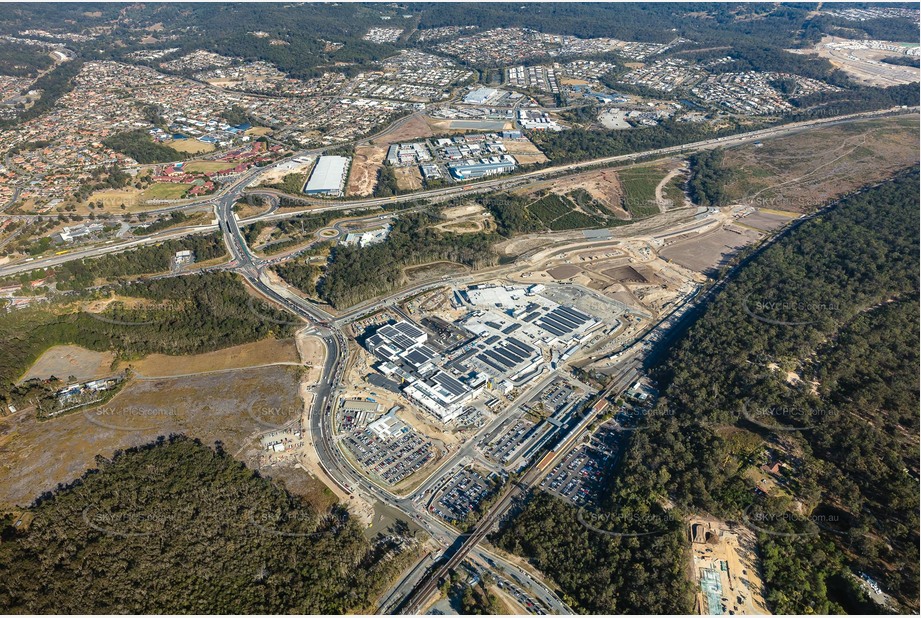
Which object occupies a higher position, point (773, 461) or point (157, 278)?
point (773, 461)

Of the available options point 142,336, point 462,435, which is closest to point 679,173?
point 462,435

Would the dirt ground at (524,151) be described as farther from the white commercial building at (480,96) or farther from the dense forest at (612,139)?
the white commercial building at (480,96)

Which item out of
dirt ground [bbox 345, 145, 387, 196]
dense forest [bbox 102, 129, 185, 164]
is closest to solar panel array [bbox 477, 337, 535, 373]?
dirt ground [bbox 345, 145, 387, 196]

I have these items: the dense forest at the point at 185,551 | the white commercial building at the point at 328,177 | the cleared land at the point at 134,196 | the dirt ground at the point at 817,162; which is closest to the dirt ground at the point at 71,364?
the dense forest at the point at 185,551

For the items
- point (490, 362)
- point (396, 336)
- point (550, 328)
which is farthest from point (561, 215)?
point (396, 336)

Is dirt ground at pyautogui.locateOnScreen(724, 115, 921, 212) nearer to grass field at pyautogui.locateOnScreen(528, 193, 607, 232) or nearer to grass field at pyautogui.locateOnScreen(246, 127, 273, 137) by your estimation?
grass field at pyautogui.locateOnScreen(528, 193, 607, 232)

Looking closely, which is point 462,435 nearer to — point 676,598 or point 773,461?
point 676,598
